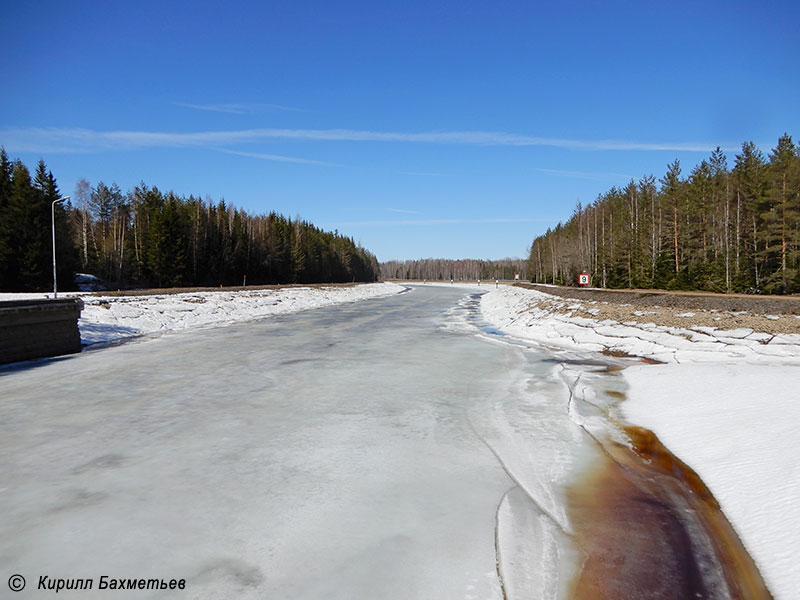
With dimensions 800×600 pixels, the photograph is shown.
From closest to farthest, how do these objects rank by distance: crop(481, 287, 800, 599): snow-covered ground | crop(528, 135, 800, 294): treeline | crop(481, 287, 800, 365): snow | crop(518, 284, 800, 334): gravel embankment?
1. crop(481, 287, 800, 599): snow-covered ground
2. crop(481, 287, 800, 365): snow
3. crop(518, 284, 800, 334): gravel embankment
4. crop(528, 135, 800, 294): treeline

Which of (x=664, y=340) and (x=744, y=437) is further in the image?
(x=664, y=340)

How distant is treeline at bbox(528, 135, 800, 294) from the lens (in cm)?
3406

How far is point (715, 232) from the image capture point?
138 feet

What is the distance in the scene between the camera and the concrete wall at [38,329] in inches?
482

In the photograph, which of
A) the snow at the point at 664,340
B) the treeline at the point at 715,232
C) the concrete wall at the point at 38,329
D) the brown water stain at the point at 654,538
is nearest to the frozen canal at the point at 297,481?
the brown water stain at the point at 654,538

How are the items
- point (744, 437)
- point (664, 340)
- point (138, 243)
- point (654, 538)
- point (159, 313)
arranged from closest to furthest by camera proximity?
1. point (654, 538)
2. point (744, 437)
3. point (664, 340)
4. point (159, 313)
5. point (138, 243)

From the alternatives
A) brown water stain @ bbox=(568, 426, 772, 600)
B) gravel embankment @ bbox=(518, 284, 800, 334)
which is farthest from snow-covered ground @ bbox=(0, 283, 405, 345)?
gravel embankment @ bbox=(518, 284, 800, 334)

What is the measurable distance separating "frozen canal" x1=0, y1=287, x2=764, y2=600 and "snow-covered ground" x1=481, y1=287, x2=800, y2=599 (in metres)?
1.05

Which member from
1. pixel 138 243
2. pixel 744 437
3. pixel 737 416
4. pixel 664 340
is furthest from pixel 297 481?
pixel 138 243

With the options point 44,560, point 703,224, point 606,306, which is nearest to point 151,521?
point 44,560

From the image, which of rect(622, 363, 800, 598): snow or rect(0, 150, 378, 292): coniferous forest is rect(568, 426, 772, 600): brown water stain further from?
rect(0, 150, 378, 292): coniferous forest

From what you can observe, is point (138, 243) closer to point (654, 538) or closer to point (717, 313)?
point (717, 313)

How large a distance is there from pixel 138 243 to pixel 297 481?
6331cm

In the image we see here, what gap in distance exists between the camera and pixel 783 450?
5070 millimetres
